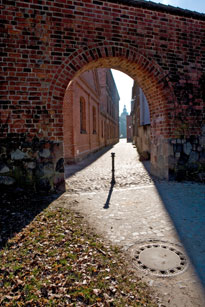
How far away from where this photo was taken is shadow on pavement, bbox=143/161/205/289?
2383mm

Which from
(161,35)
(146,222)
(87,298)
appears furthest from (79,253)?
(161,35)

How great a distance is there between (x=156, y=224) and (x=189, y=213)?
0.77 metres

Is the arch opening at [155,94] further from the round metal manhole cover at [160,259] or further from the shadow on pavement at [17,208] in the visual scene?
the round metal manhole cover at [160,259]

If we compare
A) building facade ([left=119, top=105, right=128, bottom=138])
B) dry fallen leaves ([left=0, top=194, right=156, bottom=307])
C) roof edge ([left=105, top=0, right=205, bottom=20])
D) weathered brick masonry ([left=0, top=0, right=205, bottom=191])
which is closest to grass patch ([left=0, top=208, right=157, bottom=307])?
dry fallen leaves ([left=0, top=194, right=156, bottom=307])

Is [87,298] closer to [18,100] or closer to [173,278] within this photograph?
[173,278]

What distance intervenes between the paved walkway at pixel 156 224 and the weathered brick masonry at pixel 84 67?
102 centimetres

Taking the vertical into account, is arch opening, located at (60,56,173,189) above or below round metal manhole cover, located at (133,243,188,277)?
above

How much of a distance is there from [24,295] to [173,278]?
1385mm

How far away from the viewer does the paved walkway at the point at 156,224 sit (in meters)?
1.95

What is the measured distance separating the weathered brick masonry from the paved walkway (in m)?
1.02

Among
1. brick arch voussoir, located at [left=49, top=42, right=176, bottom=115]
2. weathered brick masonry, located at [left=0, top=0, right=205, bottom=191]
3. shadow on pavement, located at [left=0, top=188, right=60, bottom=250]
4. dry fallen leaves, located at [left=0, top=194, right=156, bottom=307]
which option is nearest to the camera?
dry fallen leaves, located at [left=0, top=194, right=156, bottom=307]

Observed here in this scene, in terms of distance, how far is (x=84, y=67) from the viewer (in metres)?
5.25

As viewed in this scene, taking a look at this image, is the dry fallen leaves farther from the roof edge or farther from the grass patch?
the roof edge

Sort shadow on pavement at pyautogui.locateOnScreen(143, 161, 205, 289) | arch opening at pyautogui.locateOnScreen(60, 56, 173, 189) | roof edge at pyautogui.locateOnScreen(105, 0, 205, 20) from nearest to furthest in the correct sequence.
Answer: shadow on pavement at pyautogui.locateOnScreen(143, 161, 205, 289) → roof edge at pyautogui.locateOnScreen(105, 0, 205, 20) → arch opening at pyautogui.locateOnScreen(60, 56, 173, 189)
